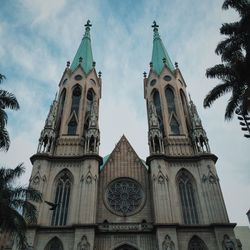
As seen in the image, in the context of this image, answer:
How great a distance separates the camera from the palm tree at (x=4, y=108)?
53.0 ft

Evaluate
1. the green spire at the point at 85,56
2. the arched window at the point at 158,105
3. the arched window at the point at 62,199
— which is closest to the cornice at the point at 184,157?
the arched window at the point at 158,105

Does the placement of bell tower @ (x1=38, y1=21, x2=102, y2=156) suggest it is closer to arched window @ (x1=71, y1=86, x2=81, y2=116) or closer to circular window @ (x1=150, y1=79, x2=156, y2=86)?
arched window @ (x1=71, y1=86, x2=81, y2=116)

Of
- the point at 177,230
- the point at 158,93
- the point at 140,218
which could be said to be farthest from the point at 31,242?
the point at 158,93

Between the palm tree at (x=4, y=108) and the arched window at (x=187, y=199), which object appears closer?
the palm tree at (x=4, y=108)

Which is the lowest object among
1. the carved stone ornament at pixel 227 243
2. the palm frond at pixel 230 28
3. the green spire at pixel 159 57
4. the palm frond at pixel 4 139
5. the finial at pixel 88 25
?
the carved stone ornament at pixel 227 243

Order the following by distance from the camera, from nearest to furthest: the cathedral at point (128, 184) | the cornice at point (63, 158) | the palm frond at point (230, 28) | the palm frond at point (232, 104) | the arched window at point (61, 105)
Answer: the palm frond at point (230, 28)
the palm frond at point (232, 104)
the cathedral at point (128, 184)
the cornice at point (63, 158)
the arched window at point (61, 105)

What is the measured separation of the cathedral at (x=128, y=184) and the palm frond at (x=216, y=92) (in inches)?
339

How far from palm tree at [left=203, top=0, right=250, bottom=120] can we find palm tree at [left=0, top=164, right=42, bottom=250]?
12.1 metres

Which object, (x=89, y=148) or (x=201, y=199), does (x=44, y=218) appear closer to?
(x=89, y=148)

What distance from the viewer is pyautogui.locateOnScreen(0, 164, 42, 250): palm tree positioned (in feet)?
50.5

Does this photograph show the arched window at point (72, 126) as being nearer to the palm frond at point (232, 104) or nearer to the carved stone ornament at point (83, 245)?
the carved stone ornament at point (83, 245)

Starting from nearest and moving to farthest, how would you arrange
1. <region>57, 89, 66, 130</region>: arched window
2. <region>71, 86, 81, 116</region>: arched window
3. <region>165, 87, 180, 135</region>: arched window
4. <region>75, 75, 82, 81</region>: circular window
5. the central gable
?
the central gable < <region>165, 87, 180, 135</region>: arched window < <region>57, 89, 66, 130</region>: arched window < <region>71, 86, 81, 116</region>: arched window < <region>75, 75, 82, 81</region>: circular window

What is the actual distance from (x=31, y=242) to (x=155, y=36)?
32902 mm

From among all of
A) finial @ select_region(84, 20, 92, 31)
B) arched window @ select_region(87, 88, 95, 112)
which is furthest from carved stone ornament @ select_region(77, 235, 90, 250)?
finial @ select_region(84, 20, 92, 31)
